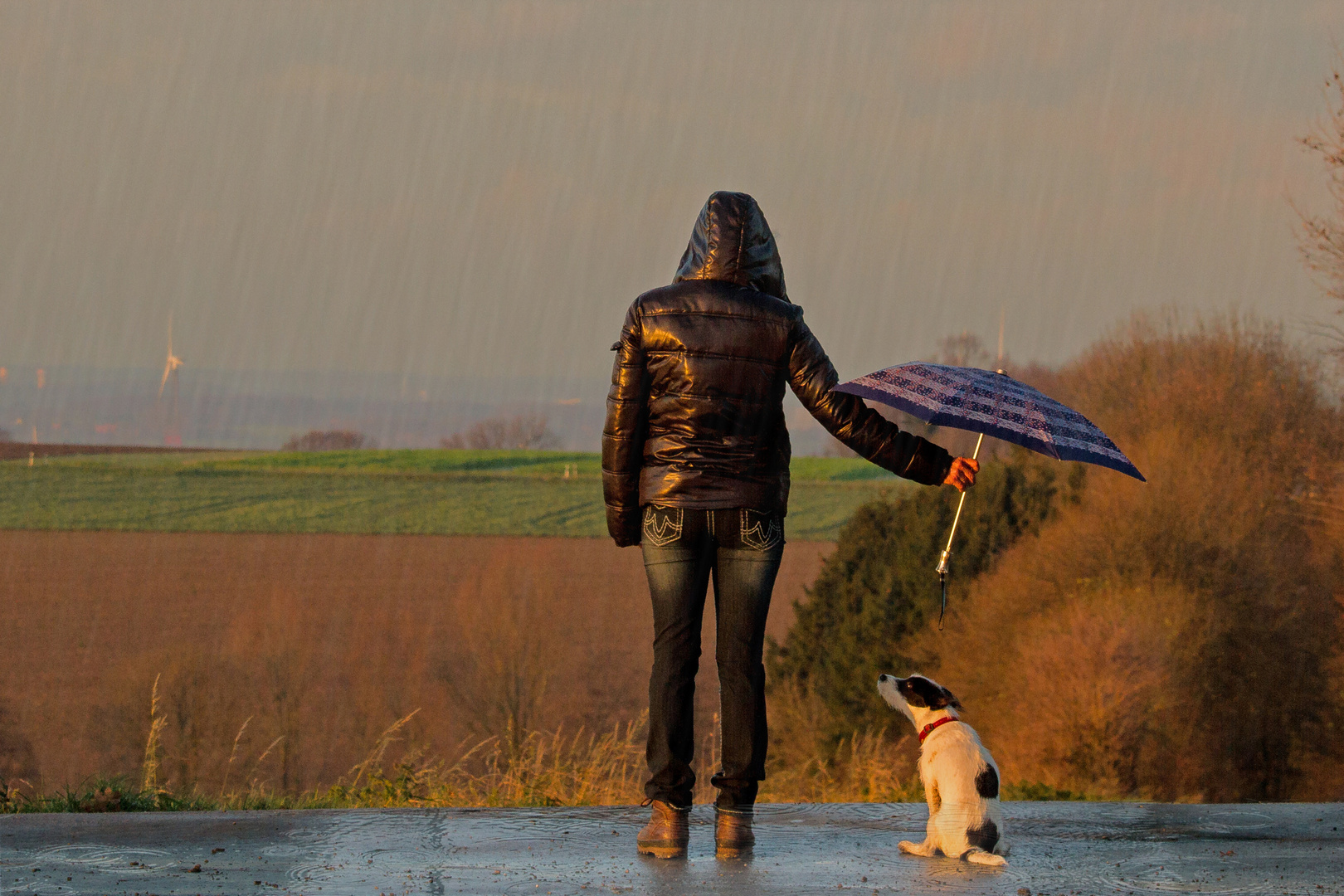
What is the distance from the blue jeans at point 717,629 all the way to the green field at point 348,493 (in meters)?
58.6

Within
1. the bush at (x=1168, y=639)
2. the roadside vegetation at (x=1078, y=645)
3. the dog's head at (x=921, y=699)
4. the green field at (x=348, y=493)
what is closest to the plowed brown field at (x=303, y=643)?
the roadside vegetation at (x=1078, y=645)

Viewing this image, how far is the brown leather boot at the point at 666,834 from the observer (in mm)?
4812

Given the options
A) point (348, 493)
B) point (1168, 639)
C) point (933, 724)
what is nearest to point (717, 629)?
point (933, 724)

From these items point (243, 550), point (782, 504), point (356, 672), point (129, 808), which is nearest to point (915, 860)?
point (782, 504)

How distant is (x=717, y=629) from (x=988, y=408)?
47.8 inches

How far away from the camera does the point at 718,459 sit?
473 centimetres

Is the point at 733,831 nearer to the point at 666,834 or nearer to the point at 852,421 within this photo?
the point at 666,834

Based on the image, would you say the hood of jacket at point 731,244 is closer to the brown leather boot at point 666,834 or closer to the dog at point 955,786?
the dog at point 955,786

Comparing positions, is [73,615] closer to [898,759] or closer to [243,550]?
[243,550]

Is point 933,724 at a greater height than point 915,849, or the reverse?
point 933,724

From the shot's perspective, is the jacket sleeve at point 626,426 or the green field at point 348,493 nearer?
the jacket sleeve at point 626,426

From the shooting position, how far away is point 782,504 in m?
4.81

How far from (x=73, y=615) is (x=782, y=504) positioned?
51.7m

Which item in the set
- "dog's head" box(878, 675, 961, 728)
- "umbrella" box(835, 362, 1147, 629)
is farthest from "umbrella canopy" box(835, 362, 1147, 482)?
"dog's head" box(878, 675, 961, 728)
